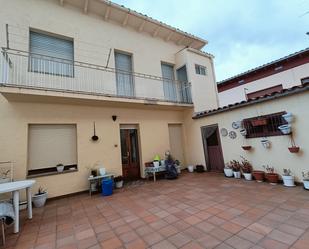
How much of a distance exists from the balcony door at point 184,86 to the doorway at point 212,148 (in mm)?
1815

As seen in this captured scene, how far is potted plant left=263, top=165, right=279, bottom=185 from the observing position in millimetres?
4770

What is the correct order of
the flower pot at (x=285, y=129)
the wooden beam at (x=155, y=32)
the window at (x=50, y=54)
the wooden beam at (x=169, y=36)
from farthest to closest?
the wooden beam at (x=169, y=36) < the wooden beam at (x=155, y=32) < the window at (x=50, y=54) < the flower pot at (x=285, y=129)

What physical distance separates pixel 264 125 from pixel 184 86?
14.1 ft

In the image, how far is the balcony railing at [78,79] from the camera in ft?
16.0

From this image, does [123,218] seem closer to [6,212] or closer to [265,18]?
[6,212]

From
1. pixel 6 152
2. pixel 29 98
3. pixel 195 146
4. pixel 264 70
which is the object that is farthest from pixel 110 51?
pixel 264 70

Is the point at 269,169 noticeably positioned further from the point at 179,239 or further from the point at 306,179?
the point at 179,239

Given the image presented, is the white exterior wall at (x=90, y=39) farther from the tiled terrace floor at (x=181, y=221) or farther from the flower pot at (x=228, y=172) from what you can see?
the tiled terrace floor at (x=181, y=221)

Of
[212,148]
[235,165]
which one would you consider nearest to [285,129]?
[235,165]

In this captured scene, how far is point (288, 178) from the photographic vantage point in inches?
174

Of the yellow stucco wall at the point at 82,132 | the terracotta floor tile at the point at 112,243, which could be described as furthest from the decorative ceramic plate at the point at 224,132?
the terracotta floor tile at the point at 112,243

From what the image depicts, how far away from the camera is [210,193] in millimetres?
4418

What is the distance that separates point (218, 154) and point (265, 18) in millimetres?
5330

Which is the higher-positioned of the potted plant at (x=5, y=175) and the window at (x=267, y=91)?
the window at (x=267, y=91)
